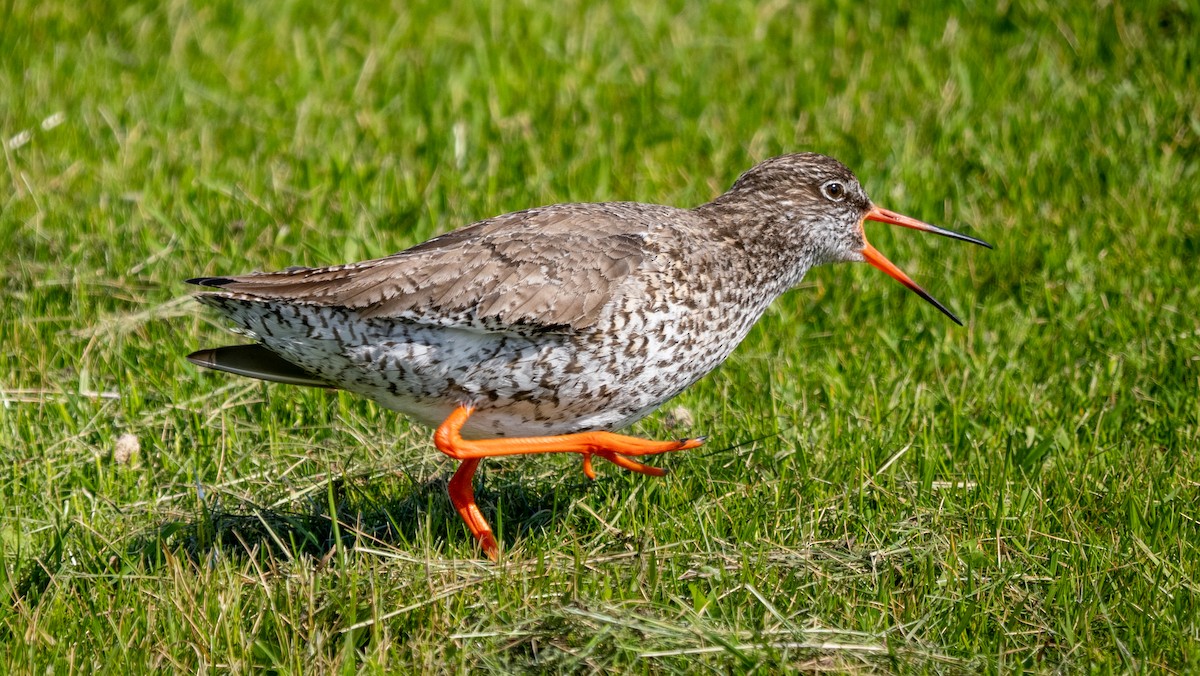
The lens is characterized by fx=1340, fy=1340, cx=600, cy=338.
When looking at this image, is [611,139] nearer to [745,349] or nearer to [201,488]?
[745,349]

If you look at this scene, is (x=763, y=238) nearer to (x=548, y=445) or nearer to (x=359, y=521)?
(x=548, y=445)

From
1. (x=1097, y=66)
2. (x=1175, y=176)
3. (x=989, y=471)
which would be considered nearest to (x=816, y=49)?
(x=1097, y=66)

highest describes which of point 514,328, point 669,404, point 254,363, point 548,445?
point 514,328

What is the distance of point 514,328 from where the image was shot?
15.4ft

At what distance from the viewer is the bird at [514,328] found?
15.5ft

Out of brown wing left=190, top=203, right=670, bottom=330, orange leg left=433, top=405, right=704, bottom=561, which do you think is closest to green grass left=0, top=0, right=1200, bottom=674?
orange leg left=433, top=405, right=704, bottom=561

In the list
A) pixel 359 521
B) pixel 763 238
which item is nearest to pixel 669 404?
pixel 763 238

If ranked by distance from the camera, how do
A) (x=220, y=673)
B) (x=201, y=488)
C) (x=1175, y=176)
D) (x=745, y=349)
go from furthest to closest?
(x=1175, y=176) < (x=745, y=349) < (x=201, y=488) < (x=220, y=673)

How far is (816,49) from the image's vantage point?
909 centimetres

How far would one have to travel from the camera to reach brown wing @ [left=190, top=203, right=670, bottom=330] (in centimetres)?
468

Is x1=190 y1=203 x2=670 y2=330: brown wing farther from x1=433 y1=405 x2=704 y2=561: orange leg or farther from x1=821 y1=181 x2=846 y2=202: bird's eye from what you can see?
x1=821 y1=181 x2=846 y2=202: bird's eye

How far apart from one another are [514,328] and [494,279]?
0.66ft

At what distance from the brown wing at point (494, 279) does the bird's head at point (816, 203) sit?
0.62 metres

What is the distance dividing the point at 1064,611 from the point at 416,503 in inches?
95.7
